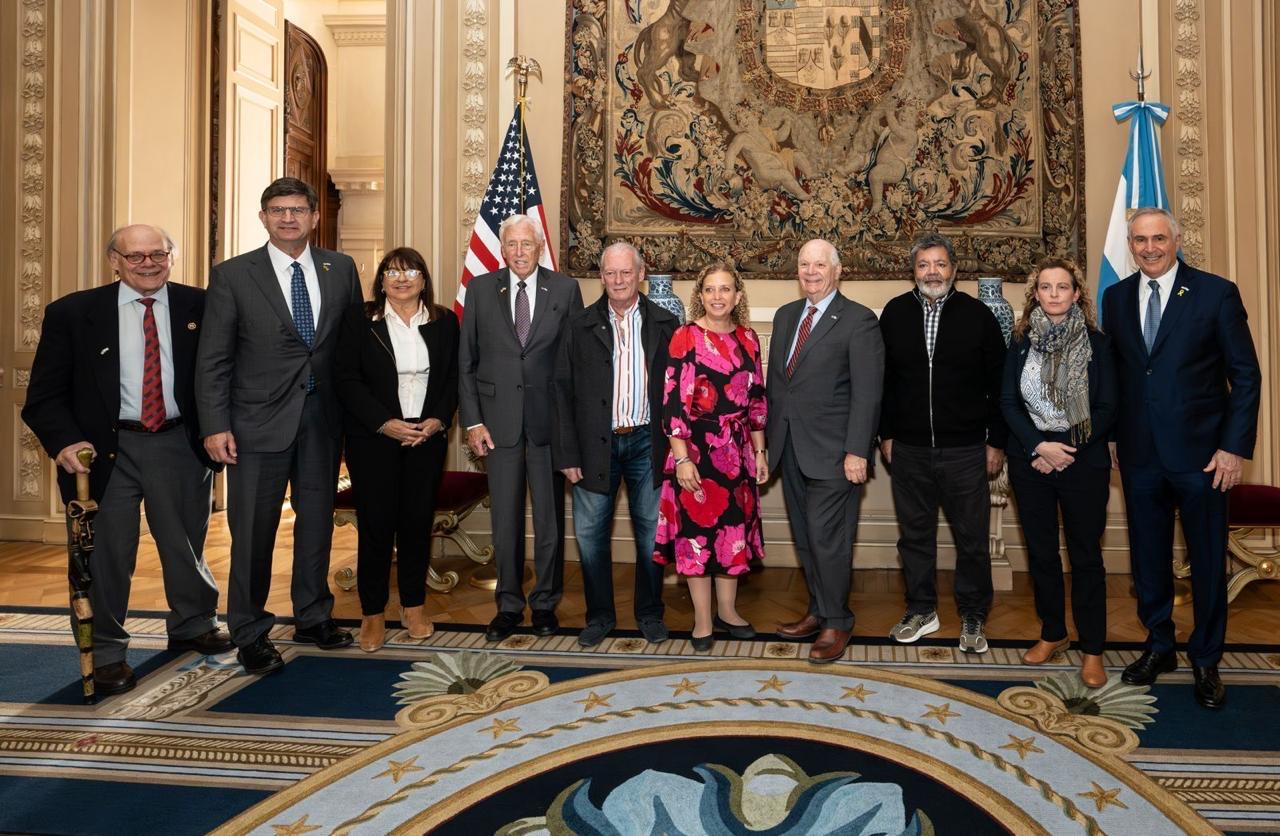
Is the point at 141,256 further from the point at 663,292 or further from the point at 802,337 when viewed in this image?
the point at 802,337

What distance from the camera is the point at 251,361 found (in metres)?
3.15

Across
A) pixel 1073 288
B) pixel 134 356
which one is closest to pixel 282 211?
pixel 134 356

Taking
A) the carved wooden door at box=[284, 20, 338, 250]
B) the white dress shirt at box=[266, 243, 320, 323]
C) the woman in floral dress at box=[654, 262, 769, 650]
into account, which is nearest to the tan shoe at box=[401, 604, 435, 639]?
the woman in floral dress at box=[654, 262, 769, 650]

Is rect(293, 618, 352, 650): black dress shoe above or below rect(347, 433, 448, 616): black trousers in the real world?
below

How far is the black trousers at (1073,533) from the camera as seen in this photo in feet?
9.71

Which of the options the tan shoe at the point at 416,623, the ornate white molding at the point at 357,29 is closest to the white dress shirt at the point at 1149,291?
the tan shoe at the point at 416,623

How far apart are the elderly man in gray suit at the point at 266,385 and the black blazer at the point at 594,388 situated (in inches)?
34.4

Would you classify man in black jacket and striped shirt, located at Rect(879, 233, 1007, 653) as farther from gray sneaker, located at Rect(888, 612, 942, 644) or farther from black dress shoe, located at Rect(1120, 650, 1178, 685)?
black dress shoe, located at Rect(1120, 650, 1178, 685)

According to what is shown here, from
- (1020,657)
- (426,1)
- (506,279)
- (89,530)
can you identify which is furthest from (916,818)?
(426,1)

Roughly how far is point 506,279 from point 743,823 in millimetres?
2207

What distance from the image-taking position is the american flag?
4.61 metres

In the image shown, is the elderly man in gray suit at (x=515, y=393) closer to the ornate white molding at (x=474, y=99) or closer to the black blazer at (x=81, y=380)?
the black blazer at (x=81, y=380)

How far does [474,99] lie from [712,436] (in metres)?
2.91

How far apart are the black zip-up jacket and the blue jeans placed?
1011mm
